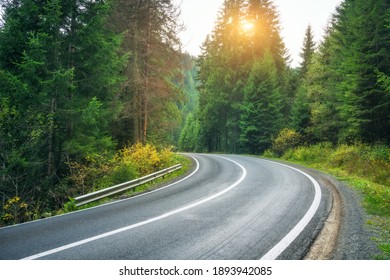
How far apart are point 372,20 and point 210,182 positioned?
1543 cm

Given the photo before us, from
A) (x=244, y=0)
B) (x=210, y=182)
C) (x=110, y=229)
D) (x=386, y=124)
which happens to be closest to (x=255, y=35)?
(x=244, y=0)

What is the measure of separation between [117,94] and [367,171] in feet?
47.3

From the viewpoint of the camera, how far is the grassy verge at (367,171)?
5492 mm

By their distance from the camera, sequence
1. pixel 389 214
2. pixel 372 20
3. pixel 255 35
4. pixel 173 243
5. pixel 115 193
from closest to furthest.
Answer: pixel 173 243 < pixel 389 214 < pixel 115 193 < pixel 372 20 < pixel 255 35

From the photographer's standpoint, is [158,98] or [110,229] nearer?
[110,229]

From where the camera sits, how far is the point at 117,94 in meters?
15.1

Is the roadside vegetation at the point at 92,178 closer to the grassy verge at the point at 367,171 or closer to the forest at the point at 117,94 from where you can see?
the forest at the point at 117,94

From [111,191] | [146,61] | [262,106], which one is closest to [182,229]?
[111,191]

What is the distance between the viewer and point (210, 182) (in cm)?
1097

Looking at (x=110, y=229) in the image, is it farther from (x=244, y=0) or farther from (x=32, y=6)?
(x=244, y=0)

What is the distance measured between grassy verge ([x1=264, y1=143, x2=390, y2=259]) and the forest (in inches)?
73.9

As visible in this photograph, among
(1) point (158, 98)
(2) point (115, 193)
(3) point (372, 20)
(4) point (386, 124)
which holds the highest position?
(3) point (372, 20)
